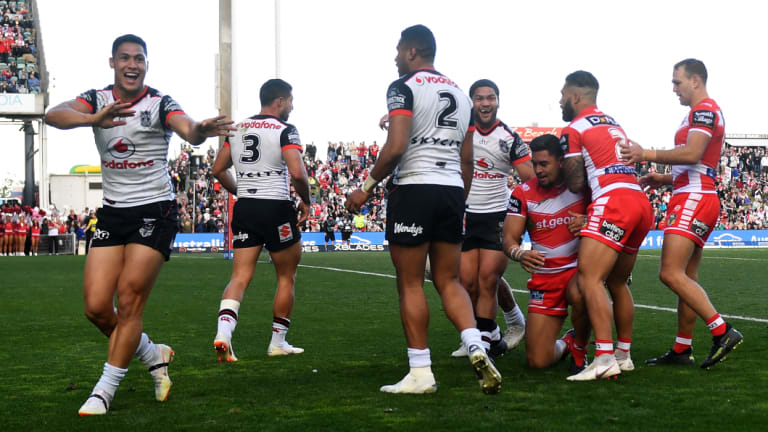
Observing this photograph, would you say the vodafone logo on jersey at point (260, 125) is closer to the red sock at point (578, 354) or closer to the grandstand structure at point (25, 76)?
the red sock at point (578, 354)

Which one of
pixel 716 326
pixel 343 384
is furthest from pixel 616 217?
pixel 343 384

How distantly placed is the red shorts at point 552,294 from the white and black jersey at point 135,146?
273cm

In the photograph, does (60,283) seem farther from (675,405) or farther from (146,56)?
(675,405)

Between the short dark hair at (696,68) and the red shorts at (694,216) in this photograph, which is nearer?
the red shorts at (694,216)

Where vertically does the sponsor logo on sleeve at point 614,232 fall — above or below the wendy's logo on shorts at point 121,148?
below

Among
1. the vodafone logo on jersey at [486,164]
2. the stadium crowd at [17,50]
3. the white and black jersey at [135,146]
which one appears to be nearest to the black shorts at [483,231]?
the vodafone logo on jersey at [486,164]

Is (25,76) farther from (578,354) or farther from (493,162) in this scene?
(578,354)

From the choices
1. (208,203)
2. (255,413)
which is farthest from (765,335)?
(208,203)

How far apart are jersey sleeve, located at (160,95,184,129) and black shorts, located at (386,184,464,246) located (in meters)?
1.39

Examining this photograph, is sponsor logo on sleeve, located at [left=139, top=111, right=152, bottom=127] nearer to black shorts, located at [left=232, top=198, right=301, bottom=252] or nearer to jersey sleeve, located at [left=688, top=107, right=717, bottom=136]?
black shorts, located at [left=232, top=198, right=301, bottom=252]

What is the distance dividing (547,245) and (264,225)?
233 cm

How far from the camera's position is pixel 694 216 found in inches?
241

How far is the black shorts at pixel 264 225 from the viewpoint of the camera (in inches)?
281

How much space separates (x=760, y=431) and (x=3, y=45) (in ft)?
150
